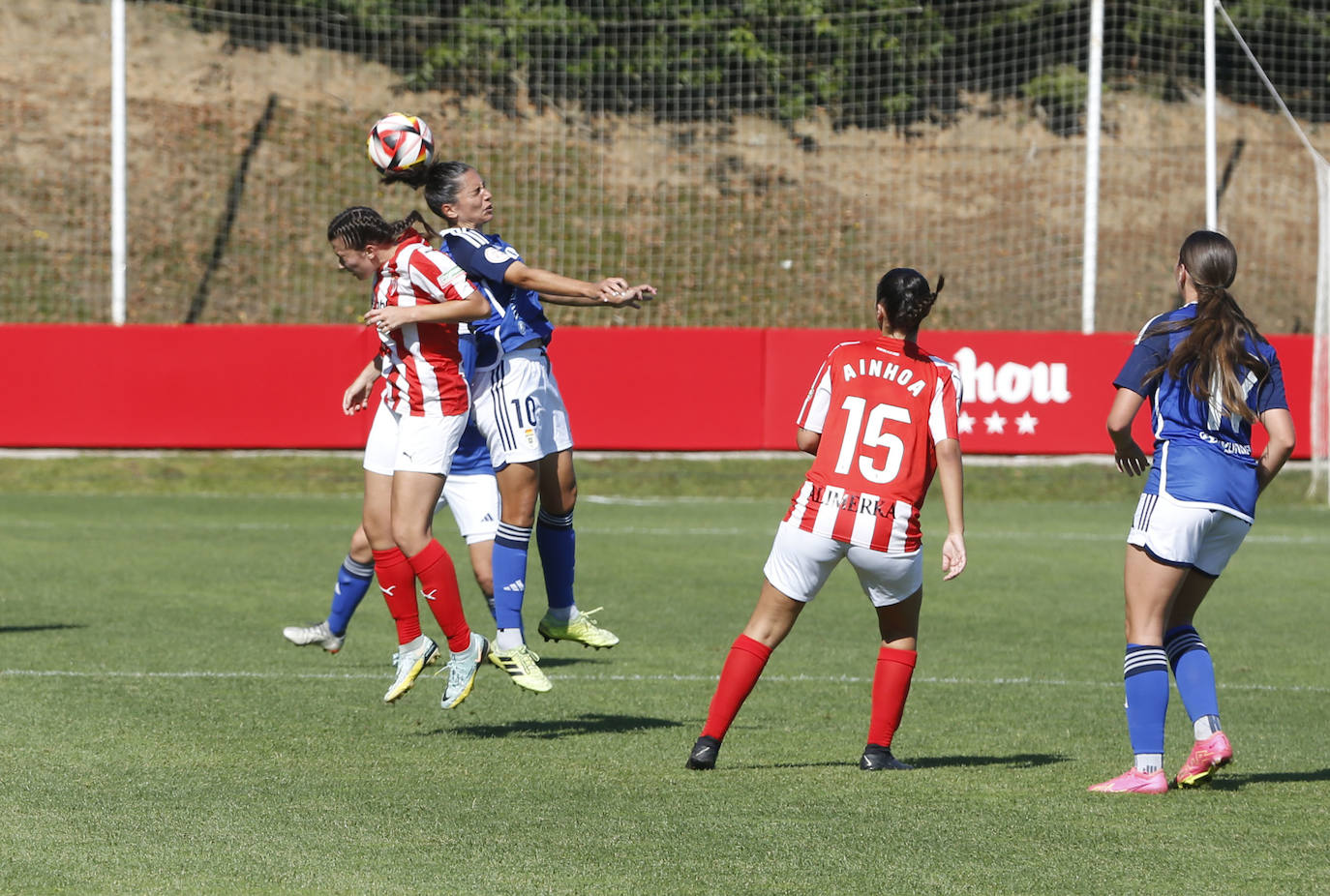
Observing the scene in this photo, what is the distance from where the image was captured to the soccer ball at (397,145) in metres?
6.99

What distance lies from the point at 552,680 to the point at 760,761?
2383 millimetres

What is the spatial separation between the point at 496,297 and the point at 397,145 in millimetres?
833

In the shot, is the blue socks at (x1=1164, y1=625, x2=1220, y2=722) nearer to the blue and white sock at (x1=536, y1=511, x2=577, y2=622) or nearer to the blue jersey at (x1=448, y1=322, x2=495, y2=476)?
the blue and white sock at (x1=536, y1=511, x2=577, y2=622)

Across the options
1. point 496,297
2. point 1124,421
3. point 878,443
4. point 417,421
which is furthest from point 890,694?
point 496,297

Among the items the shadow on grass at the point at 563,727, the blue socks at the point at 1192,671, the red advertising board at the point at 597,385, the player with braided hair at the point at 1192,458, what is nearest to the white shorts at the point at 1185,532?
the player with braided hair at the point at 1192,458

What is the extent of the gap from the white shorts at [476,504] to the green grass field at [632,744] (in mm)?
776

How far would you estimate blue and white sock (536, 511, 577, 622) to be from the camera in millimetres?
7914

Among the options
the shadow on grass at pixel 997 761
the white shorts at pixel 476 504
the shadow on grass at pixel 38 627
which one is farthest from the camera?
the shadow on grass at pixel 38 627

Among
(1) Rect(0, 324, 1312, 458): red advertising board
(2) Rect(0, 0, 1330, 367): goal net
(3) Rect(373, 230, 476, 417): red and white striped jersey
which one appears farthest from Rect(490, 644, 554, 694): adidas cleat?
(2) Rect(0, 0, 1330, 367): goal net

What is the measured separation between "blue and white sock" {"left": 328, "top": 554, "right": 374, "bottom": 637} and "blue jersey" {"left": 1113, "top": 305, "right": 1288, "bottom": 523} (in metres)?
4.35

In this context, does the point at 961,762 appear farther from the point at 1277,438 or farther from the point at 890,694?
the point at 1277,438

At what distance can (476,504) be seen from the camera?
335 inches

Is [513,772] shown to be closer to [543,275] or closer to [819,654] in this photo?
[543,275]

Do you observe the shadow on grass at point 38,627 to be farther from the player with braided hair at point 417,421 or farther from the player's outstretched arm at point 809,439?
the player's outstretched arm at point 809,439
